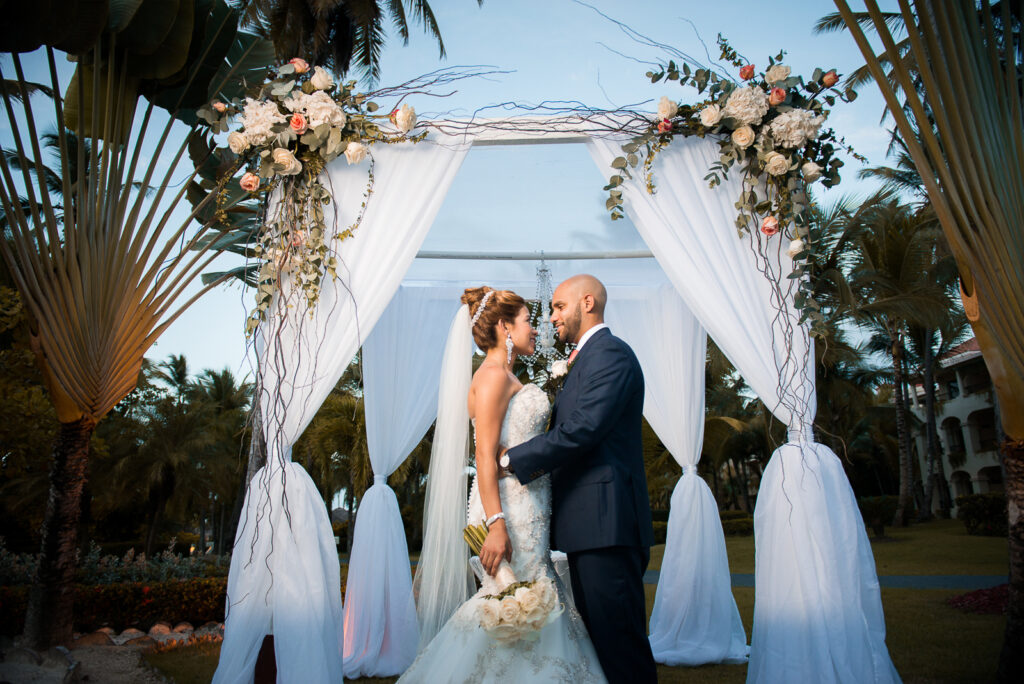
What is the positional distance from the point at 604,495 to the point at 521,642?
0.69 metres

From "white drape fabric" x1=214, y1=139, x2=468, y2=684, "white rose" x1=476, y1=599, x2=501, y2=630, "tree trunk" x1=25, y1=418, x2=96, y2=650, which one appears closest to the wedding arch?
"white drape fabric" x1=214, y1=139, x2=468, y2=684

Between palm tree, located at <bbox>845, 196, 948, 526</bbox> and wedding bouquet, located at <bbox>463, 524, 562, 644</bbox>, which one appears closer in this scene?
wedding bouquet, located at <bbox>463, 524, 562, 644</bbox>

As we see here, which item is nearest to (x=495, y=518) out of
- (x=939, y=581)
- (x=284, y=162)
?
(x=284, y=162)

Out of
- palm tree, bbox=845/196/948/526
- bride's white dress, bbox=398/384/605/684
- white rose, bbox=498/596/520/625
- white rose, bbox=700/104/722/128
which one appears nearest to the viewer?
white rose, bbox=498/596/520/625

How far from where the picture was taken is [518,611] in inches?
106

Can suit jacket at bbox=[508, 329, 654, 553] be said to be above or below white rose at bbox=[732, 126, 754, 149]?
below

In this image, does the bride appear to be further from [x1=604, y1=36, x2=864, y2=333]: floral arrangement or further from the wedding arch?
[x1=604, y1=36, x2=864, y2=333]: floral arrangement

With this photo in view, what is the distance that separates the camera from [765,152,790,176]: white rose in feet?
12.4

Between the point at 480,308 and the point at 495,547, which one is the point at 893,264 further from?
the point at 495,547

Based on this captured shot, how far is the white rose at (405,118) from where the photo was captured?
3.91 m

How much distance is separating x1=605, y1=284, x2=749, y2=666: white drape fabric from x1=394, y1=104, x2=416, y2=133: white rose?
3.34 metres

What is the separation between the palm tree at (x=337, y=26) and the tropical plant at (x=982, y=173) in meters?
10.8

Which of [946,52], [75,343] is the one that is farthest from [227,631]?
[946,52]

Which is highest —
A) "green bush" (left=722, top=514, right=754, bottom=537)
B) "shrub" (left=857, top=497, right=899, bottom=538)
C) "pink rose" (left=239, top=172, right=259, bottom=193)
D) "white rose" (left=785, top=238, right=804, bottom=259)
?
"pink rose" (left=239, top=172, right=259, bottom=193)
